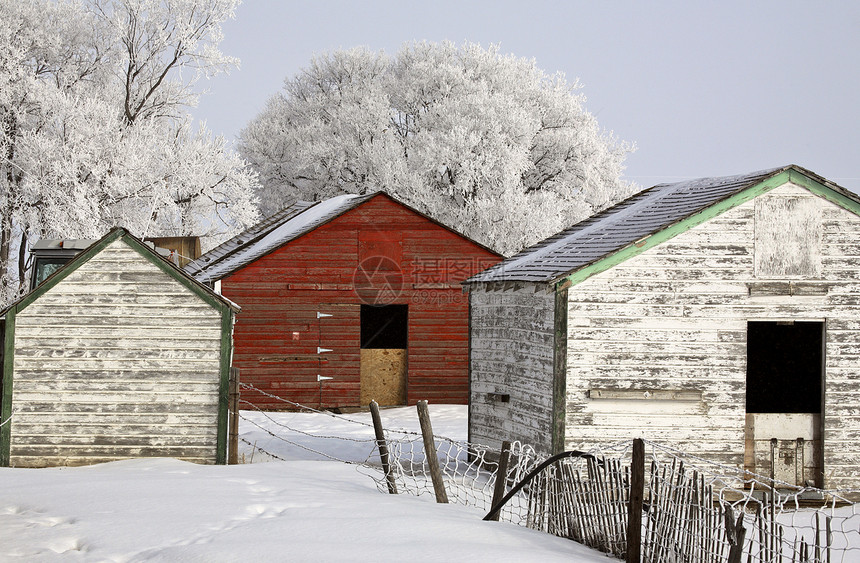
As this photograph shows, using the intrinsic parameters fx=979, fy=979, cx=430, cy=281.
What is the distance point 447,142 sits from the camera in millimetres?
40375

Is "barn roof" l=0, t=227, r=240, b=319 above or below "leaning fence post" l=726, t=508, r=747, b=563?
above

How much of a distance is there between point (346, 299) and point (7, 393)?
10.4 m

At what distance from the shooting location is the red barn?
76.4ft

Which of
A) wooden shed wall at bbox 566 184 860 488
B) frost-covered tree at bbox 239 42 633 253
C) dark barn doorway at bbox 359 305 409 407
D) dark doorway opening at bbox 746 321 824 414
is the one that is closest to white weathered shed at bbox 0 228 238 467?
wooden shed wall at bbox 566 184 860 488

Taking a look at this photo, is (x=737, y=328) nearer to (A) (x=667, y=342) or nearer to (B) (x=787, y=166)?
(A) (x=667, y=342)

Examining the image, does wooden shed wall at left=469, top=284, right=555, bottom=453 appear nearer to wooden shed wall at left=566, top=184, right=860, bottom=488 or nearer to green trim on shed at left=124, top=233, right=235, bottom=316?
wooden shed wall at left=566, top=184, right=860, bottom=488

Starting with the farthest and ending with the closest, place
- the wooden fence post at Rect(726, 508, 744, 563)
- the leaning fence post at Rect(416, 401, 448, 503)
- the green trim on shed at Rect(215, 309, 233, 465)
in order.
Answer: the green trim on shed at Rect(215, 309, 233, 465)
the leaning fence post at Rect(416, 401, 448, 503)
the wooden fence post at Rect(726, 508, 744, 563)

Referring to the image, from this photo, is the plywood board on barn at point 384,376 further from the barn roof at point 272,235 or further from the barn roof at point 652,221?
the barn roof at point 652,221

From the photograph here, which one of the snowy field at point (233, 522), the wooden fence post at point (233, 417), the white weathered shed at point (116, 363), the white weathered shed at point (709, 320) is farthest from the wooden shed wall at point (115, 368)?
the white weathered shed at point (709, 320)

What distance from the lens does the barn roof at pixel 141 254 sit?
1408 centimetres

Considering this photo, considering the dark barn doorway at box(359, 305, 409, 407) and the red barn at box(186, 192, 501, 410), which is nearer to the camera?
the red barn at box(186, 192, 501, 410)

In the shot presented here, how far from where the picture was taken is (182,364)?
14.3 metres

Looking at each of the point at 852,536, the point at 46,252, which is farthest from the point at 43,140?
the point at 852,536

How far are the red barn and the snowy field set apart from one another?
33.0ft
